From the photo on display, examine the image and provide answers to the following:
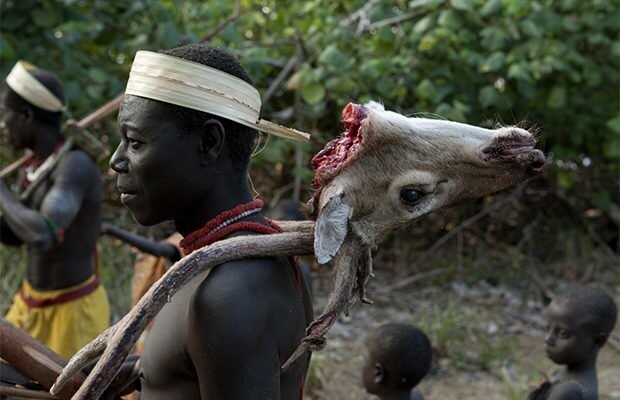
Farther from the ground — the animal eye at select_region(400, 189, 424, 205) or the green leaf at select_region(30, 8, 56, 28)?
the animal eye at select_region(400, 189, 424, 205)

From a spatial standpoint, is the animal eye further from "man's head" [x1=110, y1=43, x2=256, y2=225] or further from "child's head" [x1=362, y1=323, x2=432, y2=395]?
"child's head" [x1=362, y1=323, x2=432, y2=395]

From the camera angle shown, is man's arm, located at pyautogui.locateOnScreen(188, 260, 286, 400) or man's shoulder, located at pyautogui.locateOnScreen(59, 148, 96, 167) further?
man's shoulder, located at pyautogui.locateOnScreen(59, 148, 96, 167)

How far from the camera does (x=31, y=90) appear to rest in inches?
159

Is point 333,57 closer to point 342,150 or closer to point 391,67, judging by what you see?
point 391,67

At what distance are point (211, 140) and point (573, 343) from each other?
2.13 meters

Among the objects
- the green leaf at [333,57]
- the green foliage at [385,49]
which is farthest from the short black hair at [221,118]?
the green leaf at [333,57]

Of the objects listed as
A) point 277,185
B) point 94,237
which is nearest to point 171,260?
point 94,237

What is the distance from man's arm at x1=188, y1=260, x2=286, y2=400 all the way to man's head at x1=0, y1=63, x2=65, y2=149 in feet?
8.83

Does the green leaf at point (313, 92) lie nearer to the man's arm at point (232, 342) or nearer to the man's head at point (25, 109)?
the man's head at point (25, 109)

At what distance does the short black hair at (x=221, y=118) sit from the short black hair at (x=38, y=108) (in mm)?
2469

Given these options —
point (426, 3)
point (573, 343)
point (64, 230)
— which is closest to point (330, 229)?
point (573, 343)

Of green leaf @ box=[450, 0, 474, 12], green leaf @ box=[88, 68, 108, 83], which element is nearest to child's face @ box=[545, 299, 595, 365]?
green leaf @ box=[450, 0, 474, 12]

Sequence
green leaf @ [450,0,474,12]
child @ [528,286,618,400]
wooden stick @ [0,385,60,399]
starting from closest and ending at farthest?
wooden stick @ [0,385,60,399] → child @ [528,286,618,400] → green leaf @ [450,0,474,12]

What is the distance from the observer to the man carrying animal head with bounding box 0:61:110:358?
4.06 metres
